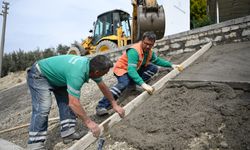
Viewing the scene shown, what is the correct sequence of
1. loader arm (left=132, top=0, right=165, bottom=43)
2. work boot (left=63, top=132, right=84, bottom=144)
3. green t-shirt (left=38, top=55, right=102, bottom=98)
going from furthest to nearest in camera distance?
loader arm (left=132, top=0, right=165, bottom=43) < work boot (left=63, top=132, right=84, bottom=144) < green t-shirt (left=38, top=55, right=102, bottom=98)

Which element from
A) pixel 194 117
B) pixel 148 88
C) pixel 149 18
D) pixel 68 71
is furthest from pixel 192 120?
pixel 149 18

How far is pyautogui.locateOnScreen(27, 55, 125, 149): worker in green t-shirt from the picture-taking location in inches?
132

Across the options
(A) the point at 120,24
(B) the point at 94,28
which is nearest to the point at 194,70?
(A) the point at 120,24

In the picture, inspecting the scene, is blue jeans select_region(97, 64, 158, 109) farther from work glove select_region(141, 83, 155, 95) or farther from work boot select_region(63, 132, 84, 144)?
work boot select_region(63, 132, 84, 144)

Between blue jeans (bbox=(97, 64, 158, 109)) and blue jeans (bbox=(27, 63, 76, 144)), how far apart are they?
59cm

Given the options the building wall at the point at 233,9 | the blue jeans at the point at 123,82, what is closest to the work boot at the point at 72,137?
the blue jeans at the point at 123,82

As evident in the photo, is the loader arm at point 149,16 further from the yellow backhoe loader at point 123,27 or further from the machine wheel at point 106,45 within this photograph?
the machine wheel at point 106,45

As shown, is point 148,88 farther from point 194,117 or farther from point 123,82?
point 194,117

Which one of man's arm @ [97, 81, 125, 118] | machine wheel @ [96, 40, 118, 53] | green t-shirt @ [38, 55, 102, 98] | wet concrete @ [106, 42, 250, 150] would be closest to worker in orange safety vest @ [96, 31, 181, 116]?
wet concrete @ [106, 42, 250, 150]

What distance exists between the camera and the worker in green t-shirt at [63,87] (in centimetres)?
335

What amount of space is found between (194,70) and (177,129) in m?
1.89

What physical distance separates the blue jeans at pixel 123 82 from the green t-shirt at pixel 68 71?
860 mm

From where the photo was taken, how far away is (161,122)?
3658 millimetres

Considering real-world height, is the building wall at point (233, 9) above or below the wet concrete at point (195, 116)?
above
